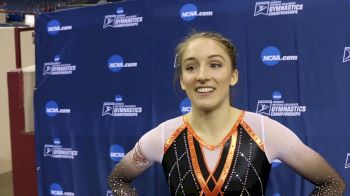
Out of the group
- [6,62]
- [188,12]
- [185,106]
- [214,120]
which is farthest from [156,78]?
[6,62]

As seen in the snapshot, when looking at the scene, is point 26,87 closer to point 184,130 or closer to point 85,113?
point 85,113

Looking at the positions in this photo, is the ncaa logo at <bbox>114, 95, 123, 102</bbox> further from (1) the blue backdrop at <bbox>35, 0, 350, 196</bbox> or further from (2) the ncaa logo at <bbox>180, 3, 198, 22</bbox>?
(2) the ncaa logo at <bbox>180, 3, 198, 22</bbox>

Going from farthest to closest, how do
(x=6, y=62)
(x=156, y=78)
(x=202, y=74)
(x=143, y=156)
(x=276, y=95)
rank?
1. (x=6, y=62)
2. (x=156, y=78)
3. (x=276, y=95)
4. (x=143, y=156)
5. (x=202, y=74)

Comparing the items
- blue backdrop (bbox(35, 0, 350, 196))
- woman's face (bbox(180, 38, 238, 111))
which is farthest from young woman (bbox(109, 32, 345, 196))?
blue backdrop (bbox(35, 0, 350, 196))

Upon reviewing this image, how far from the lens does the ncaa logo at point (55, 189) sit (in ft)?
11.2

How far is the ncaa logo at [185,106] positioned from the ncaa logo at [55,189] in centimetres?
133

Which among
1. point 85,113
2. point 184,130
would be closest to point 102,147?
point 85,113

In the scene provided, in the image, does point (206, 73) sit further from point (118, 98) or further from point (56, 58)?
point (56, 58)

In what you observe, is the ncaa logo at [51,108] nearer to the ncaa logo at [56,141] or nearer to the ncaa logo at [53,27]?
the ncaa logo at [56,141]

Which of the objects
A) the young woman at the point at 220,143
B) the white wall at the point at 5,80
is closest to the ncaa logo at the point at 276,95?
the young woman at the point at 220,143

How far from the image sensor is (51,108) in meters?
3.39

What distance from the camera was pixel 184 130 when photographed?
1668 mm

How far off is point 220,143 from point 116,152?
169 cm

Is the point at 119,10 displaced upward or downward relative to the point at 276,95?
upward
